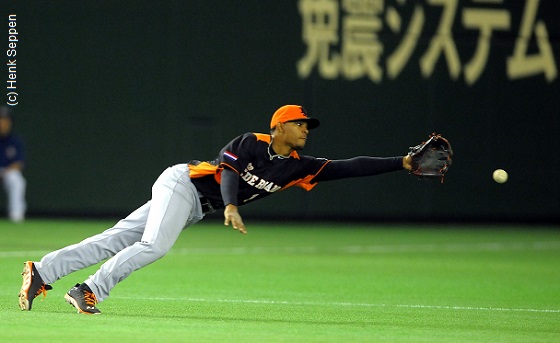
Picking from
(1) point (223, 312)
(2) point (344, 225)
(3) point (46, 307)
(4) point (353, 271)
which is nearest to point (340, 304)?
(1) point (223, 312)

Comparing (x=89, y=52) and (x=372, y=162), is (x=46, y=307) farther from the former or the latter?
(x=89, y=52)

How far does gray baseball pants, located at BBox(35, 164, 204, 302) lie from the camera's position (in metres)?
8.84

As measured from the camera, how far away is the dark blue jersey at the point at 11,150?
22.5 metres

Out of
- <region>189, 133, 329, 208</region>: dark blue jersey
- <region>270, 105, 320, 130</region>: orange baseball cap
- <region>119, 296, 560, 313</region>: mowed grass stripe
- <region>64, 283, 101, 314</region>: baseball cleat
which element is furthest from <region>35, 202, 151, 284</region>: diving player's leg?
<region>119, 296, 560, 313</region>: mowed grass stripe

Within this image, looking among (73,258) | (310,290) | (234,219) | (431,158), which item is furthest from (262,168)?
(310,290)

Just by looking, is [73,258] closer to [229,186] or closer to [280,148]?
[229,186]

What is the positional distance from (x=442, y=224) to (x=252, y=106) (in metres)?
4.59

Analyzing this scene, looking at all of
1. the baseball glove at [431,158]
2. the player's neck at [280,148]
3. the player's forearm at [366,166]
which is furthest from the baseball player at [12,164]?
the baseball glove at [431,158]

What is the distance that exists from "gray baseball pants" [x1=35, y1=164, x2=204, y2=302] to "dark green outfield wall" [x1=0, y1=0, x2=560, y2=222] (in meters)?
14.0

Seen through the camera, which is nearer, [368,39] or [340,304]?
[340,304]

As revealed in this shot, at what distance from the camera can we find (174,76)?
23297mm

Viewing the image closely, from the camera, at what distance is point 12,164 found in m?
22.6

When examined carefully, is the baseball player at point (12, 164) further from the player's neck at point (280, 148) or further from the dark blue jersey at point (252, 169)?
the player's neck at point (280, 148)

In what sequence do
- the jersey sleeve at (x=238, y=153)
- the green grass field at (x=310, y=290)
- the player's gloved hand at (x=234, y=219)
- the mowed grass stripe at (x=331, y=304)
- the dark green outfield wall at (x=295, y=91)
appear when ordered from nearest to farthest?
the green grass field at (x=310, y=290), the player's gloved hand at (x=234, y=219), the jersey sleeve at (x=238, y=153), the mowed grass stripe at (x=331, y=304), the dark green outfield wall at (x=295, y=91)
